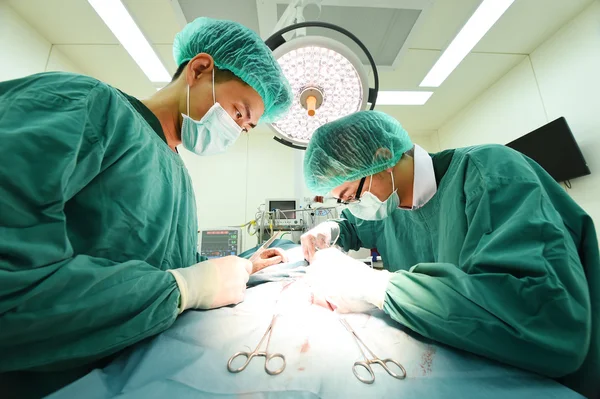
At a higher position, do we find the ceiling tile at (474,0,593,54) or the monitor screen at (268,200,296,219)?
the ceiling tile at (474,0,593,54)

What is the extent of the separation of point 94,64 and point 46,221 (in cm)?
275

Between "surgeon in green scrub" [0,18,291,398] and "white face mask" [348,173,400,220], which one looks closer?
"surgeon in green scrub" [0,18,291,398]

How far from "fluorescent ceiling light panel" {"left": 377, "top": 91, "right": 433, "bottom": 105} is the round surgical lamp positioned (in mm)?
2157

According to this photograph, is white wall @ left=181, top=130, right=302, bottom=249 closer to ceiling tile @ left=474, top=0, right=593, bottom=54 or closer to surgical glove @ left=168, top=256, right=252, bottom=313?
ceiling tile @ left=474, top=0, right=593, bottom=54

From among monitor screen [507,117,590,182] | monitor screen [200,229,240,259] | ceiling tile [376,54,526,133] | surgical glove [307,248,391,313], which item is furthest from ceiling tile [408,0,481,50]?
monitor screen [200,229,240,259]

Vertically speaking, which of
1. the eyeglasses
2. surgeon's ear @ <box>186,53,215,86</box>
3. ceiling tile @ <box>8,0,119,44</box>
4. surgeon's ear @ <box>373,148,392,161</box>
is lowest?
the eyeglasses

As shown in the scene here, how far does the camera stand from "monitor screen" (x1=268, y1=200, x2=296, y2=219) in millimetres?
2244

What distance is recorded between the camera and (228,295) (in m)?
0.75

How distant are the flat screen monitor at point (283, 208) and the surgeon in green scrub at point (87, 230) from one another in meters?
1.35

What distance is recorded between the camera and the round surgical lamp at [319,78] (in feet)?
2.49

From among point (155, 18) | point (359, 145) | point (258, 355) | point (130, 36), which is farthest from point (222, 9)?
point (258, 355)

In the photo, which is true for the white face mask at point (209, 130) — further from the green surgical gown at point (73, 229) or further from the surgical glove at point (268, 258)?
the surgical glove at point (268, 258)

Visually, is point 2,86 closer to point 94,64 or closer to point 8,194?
point 8,194

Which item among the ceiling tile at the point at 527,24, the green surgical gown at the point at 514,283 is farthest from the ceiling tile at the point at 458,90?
the green surgical gown at the point at 514,283
